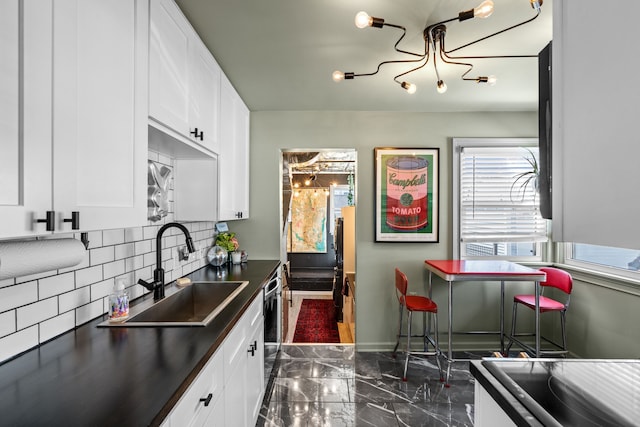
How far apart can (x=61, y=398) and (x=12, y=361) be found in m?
0.39

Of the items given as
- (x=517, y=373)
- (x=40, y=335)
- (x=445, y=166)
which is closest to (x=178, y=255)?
(x=40, y=335)

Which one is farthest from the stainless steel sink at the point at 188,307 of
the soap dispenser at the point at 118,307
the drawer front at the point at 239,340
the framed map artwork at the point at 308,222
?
the framed map artwork at the point at 308,222

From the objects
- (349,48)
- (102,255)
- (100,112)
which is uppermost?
(349,48)

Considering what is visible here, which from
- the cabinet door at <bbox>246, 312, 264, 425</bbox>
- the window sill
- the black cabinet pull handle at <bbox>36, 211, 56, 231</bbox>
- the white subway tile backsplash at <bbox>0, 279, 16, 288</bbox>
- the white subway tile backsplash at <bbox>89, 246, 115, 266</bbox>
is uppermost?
the black cabinet pull handle at <bbox>36, 211, 56, 231</bbox>

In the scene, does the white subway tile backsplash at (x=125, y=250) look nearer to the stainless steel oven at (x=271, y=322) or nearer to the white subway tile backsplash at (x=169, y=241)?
the white subway tile backsplash at (x=169, y=241)

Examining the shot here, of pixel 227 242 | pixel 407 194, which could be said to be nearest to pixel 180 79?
pixel 227 242

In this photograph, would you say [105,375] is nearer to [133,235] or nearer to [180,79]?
[133,235]

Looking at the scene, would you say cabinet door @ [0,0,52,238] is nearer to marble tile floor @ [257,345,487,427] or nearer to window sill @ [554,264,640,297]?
marble tile floor @ [257,345,487,427]

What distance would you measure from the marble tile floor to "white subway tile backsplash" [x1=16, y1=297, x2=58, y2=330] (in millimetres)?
1537

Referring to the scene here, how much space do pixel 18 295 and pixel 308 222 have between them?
18.8 feet

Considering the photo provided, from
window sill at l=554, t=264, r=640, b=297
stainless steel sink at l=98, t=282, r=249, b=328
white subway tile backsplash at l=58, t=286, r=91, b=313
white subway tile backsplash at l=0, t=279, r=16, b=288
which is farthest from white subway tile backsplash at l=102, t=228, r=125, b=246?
window sill at l=554, t=264, r=640, b=297

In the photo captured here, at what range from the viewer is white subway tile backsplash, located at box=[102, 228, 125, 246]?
155 cm

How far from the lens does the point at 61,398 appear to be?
85 centimetres

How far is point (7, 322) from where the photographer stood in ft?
3.48
